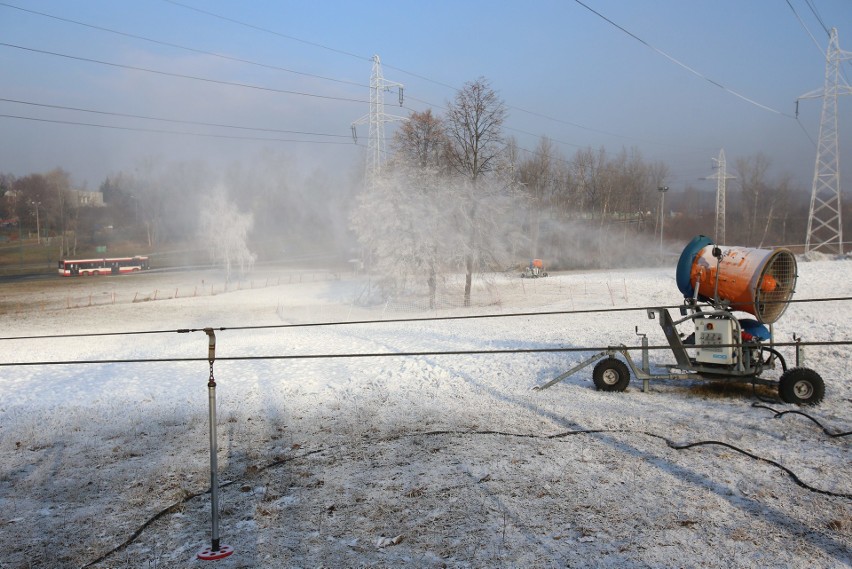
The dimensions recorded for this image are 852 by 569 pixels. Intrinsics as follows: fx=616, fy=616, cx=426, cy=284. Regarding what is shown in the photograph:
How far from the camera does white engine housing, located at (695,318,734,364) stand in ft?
40.6

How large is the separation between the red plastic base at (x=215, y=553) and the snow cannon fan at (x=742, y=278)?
10.4 m

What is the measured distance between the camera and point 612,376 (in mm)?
13312

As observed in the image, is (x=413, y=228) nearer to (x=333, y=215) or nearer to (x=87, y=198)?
(x=333, y=215)

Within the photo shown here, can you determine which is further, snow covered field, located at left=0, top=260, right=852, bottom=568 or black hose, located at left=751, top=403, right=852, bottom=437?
black hose, located at left=751, top=403, right=852, bottom=437

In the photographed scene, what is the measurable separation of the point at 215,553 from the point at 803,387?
10.7 meters

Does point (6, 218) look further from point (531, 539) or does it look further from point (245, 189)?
point (531, 539)

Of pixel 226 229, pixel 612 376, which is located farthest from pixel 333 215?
pixel 612 376

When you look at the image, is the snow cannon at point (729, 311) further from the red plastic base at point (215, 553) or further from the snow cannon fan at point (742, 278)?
the red plastic base at point (215, 553)

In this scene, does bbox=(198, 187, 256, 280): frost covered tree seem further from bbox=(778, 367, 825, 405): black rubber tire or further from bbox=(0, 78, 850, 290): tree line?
bbox=(778, 367, 825, 405): black rubber tire

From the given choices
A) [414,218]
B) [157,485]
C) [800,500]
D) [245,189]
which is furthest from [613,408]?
[245,189]

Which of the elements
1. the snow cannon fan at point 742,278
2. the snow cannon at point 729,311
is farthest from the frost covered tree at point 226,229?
the snow cannon fan at point 742,278

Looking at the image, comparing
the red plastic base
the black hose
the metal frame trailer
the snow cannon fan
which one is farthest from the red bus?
the black hose

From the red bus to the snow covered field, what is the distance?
171ft

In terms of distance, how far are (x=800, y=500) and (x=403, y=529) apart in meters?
4.89
